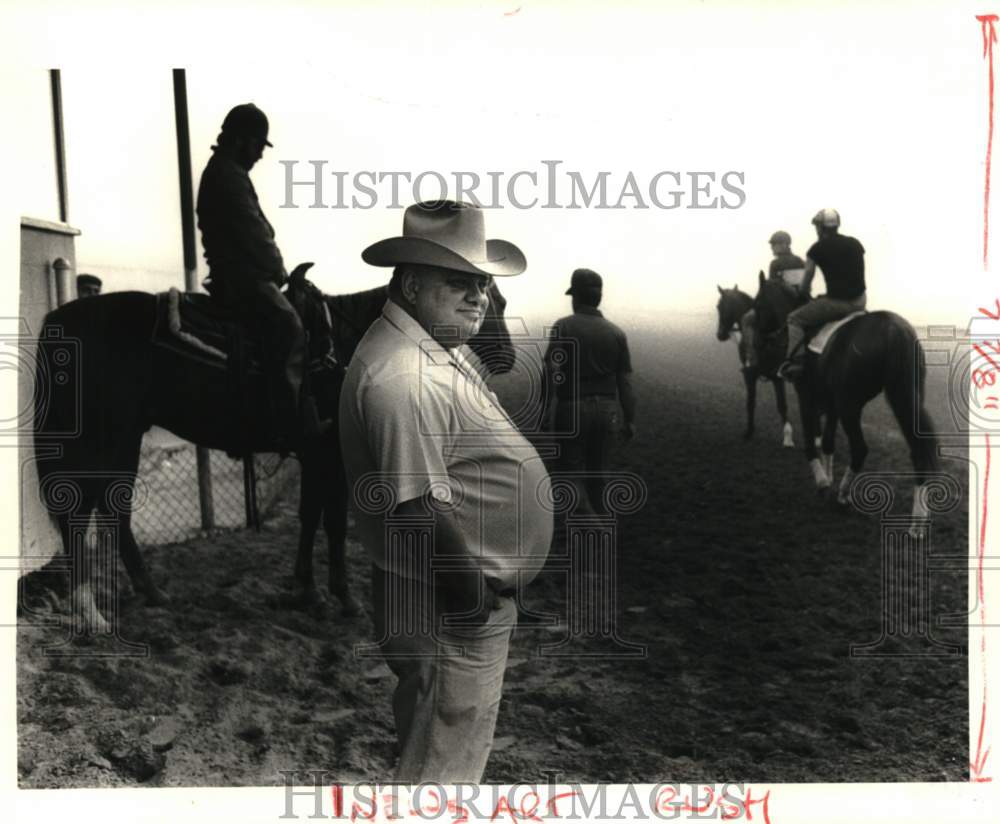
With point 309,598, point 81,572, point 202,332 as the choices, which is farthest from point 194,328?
point 309,598

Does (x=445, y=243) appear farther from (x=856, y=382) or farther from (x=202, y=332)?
(x=856, y=382)

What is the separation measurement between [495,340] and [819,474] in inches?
56.0

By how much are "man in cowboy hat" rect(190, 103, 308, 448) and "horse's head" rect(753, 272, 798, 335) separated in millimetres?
1833

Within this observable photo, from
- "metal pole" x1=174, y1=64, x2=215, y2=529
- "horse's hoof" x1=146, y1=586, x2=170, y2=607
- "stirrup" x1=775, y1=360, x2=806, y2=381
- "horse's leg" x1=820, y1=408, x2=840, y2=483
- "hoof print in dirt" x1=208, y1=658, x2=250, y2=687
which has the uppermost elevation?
"metal pole" x1=174, y1=64, x2=215, y2=529

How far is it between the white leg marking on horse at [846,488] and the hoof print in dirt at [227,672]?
2412 mm

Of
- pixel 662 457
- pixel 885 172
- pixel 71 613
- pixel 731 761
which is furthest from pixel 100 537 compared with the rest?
pixel 885 172

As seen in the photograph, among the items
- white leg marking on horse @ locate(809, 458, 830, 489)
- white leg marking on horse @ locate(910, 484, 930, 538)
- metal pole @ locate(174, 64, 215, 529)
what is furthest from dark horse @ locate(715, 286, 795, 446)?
metal pole @ locate(174, 64, 215, 529)

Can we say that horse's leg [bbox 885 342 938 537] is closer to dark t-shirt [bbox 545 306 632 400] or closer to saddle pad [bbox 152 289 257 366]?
dark t-shirt [bbox 545 306 632 400]

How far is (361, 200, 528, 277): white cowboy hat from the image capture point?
329 centimetres

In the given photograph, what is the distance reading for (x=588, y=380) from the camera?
453 centimetres

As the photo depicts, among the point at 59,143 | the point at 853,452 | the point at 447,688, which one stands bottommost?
the point at 447,688

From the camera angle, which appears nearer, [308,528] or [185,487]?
[308,528]

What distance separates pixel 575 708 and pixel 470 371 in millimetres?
1773

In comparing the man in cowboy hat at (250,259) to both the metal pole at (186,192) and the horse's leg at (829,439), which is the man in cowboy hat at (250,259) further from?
the horse's leg at (829,439)
